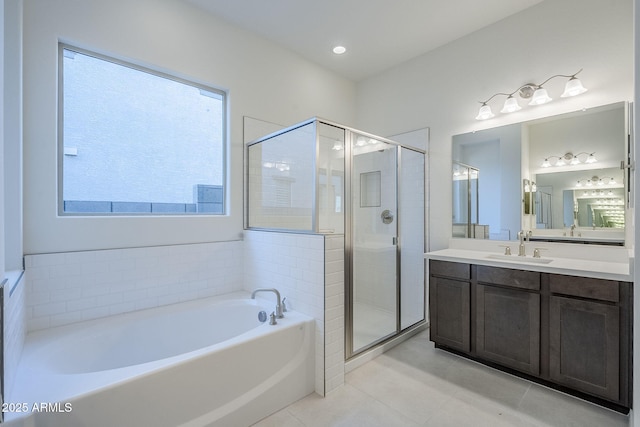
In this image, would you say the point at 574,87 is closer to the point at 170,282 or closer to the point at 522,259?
the point at 522,259

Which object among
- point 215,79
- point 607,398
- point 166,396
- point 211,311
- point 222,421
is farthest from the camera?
point 215,79

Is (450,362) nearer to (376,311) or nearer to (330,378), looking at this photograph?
(376,311)

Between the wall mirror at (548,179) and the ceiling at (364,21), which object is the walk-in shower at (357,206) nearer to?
the wall mirror at (548,179)

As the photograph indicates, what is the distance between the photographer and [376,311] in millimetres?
2844

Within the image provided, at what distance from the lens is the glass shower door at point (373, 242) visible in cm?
256

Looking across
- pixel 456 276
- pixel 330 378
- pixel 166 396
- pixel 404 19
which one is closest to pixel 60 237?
pixel 166 396

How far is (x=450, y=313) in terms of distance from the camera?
8.25 feet

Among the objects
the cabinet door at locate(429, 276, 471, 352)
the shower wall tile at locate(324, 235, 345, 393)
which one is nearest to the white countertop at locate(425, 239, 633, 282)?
the cabinet door at locate(429, 276, 471, 352)

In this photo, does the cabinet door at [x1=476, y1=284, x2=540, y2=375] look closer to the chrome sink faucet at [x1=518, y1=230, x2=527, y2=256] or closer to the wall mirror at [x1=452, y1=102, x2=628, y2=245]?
the chrome sink faucet at [x1=518, y1=230, x2=527, y2=256]

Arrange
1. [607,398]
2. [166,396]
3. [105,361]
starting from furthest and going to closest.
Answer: [105,361] < [607,398] < [166,396]

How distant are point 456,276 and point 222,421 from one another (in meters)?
2.02

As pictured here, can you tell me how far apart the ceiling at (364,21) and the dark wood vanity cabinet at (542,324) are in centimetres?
228

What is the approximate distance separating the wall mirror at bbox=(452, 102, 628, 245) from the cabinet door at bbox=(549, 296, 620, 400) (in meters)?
0.73

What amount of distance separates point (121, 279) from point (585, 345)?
3283 mm
